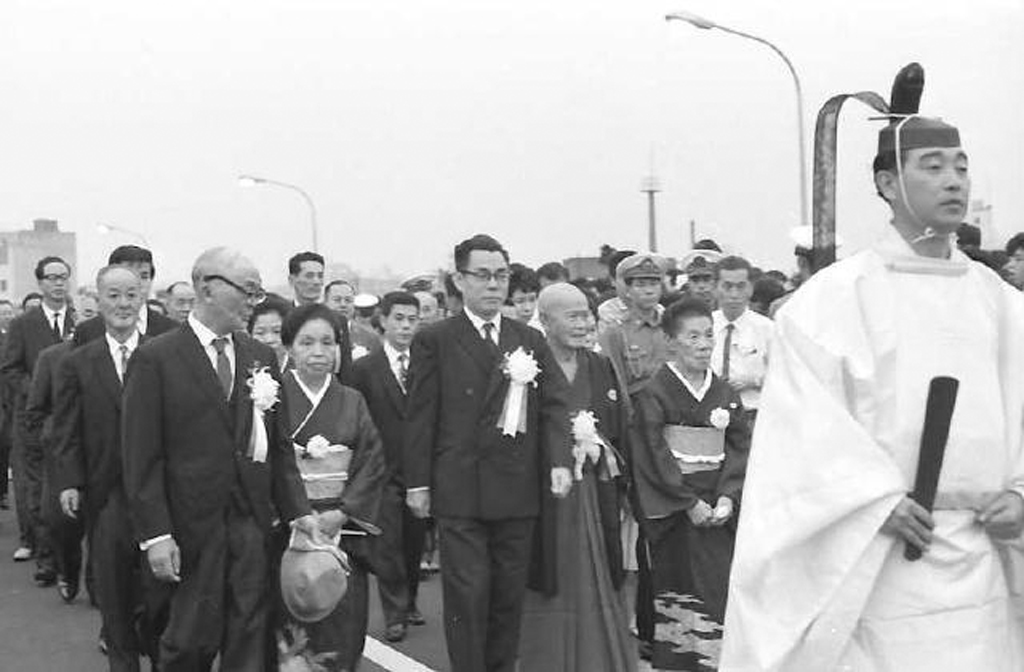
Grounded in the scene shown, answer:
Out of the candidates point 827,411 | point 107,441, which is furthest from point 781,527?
point 107,441

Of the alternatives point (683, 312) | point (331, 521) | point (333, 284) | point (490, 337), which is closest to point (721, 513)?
point (683, 312)

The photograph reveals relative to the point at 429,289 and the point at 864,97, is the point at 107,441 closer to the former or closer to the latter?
the point at 864,97

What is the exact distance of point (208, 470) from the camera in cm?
529

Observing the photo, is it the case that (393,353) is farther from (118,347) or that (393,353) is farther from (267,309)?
(118,347)

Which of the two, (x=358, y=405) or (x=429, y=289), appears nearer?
(x=358, y=405)

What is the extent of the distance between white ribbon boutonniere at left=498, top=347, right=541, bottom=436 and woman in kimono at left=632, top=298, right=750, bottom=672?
713 millimetres

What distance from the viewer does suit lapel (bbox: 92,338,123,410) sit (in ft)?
21.9

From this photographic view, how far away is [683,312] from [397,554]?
7.28ft

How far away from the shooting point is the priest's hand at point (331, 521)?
593 centimetres

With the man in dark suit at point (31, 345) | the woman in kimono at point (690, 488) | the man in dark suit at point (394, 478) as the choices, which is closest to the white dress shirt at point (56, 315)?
the man in dark suit at point (31, 345)

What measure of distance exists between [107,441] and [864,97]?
155 inches

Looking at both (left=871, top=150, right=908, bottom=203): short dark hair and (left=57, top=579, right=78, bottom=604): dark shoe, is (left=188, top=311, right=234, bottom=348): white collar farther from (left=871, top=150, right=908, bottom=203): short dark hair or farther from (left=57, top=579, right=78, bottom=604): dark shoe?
(left=57, top=579, right=78, bottom=604): dark shoe

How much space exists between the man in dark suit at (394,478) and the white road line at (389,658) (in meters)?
0.14

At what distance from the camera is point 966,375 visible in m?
3.62
